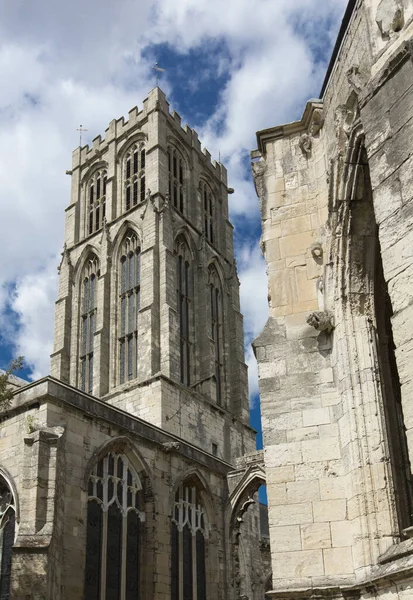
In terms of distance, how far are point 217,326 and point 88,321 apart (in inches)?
250

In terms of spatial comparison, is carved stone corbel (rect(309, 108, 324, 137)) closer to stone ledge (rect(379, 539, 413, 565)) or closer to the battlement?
stone ledge (rect(379, 539, 413, 565))

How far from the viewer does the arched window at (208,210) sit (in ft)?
122

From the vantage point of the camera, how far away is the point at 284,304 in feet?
27.7

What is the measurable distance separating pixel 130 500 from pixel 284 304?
405 inches

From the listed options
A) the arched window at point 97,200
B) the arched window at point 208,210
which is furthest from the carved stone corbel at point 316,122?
the arched window at point 97,200

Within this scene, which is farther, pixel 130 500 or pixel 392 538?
pixel 130 500

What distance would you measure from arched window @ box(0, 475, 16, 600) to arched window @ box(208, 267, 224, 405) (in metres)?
17.4

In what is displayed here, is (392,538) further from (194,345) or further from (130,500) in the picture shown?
(194,345)

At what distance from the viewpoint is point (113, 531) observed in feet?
53.5

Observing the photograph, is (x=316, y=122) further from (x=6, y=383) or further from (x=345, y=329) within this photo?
(x=6, y=383)

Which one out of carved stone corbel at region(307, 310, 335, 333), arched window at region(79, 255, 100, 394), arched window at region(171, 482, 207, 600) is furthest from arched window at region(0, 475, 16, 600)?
arched window at region(79, 255, 100, 394)

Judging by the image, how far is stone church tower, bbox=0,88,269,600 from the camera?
14.7 m

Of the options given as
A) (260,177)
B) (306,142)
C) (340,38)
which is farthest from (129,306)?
(340,38)

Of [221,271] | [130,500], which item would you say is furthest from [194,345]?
[130,500]
